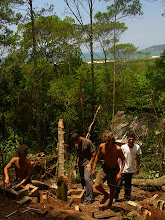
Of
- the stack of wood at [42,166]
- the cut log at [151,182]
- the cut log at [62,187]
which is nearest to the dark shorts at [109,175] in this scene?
the cut log at [62,187]

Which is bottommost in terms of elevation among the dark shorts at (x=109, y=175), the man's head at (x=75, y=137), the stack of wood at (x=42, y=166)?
the stack of wood at (x=42, y=166)

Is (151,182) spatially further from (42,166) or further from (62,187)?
(42,166)

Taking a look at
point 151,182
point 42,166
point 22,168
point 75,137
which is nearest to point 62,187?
point 22,168

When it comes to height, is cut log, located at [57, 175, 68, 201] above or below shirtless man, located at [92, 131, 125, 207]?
below

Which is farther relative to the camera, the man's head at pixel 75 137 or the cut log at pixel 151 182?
the cut log at pixel 151 182

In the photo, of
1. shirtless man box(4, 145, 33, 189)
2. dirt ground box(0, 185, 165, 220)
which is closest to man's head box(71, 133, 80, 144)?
shirtless man box(4, 145, 33, 189)

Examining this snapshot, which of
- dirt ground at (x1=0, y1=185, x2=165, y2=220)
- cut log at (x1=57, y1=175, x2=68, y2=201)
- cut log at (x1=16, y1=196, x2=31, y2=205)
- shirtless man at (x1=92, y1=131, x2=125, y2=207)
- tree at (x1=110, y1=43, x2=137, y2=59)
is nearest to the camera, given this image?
dirt ground at (x1=0, y1=185, x2=165, y2=220)

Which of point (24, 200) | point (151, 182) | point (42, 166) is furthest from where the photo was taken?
point (42, 166)

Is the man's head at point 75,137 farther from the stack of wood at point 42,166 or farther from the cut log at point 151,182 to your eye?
the cut log at point 151,182

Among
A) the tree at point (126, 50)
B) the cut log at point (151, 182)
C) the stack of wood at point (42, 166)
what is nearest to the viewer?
the cut log at point (151, 182)

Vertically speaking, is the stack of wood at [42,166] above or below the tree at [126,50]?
below

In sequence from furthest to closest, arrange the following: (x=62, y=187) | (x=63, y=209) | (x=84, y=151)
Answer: (x=84, y=151)
(x=62, y=187)
(x=63, y=209)

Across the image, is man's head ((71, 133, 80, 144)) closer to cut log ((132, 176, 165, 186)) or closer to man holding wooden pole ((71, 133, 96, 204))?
man holding wooden pole ((71, 133, 96, 204))

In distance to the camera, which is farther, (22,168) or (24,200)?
(22,168)
